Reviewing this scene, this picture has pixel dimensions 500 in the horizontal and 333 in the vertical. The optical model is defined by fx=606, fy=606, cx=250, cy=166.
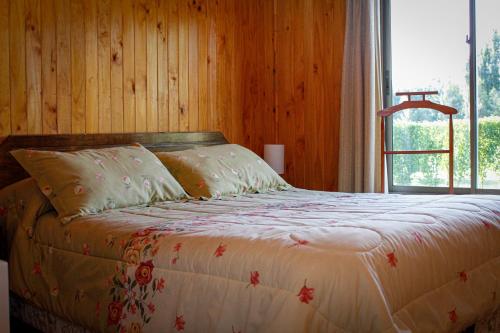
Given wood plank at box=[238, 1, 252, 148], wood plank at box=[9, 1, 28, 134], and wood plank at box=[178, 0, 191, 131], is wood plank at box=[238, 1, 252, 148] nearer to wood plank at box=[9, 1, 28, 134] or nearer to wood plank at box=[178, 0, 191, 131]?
wood plank at box=[178, 0, 191, 131]

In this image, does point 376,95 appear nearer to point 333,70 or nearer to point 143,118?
point 333,70

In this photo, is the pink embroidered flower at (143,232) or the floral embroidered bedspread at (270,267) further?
the pink embroidered flower at (143,232)

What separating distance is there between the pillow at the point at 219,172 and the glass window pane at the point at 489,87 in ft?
4.78

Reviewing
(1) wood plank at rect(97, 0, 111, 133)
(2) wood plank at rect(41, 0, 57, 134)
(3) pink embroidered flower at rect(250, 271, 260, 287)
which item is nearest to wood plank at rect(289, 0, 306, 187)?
(1) wood plank at rect(97, 0, 111, 133)

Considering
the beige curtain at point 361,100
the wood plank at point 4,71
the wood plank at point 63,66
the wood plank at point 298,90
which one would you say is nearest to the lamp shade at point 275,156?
the wood plank at point 298,90

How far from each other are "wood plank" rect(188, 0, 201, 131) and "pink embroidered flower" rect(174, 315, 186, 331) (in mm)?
2358

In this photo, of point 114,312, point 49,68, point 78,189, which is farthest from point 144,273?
point 49,68

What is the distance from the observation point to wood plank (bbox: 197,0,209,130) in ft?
14.0

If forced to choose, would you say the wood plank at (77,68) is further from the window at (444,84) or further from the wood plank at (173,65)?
the window at (444,84)

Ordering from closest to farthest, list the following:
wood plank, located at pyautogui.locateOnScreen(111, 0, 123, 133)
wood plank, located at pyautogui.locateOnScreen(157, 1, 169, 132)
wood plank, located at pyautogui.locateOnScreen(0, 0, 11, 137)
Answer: wood plank, located at pyautogui.locateOnScreen(0, 0, 11, 137) < wood plank, located at pyautogui.locateOnScreen(111, 0, 123, 133) < wood plank, located at pyautogui.locateOnScreen(157, 1, 169, 132)

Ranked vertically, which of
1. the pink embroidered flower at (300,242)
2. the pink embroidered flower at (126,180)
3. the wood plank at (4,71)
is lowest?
the pink embroidered flower at (300,242)

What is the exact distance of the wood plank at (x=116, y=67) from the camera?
3.61 m

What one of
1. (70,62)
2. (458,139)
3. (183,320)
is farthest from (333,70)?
(183,320)

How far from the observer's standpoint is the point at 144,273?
2.13 metres
